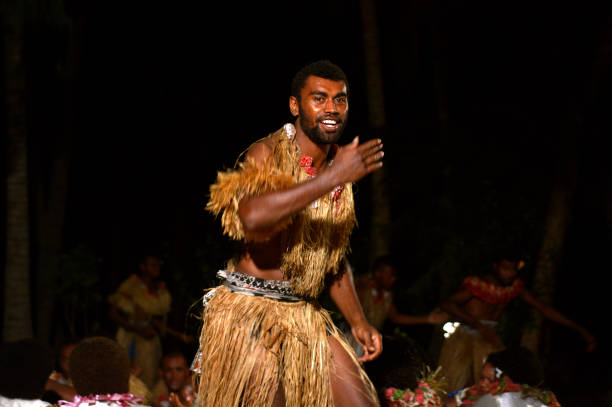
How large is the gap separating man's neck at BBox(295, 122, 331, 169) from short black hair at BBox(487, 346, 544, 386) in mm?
1950

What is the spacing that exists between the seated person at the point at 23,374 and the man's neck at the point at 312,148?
1578 millimetres

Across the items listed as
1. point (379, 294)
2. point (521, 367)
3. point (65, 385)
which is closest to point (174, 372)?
point (65, 385)

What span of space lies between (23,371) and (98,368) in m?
0.38

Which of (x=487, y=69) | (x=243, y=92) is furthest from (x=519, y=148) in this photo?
(x=243, y=92)

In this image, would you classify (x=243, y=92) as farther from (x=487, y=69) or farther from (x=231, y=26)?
(x=487, y=69)

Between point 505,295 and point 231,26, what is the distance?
546 cm

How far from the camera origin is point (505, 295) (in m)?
8.09

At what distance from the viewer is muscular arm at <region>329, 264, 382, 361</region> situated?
11.0 ft

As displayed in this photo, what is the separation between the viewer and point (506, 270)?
8047mm

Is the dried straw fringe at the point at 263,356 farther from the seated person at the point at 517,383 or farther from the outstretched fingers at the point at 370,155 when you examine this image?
the seated person at the point at 517,383

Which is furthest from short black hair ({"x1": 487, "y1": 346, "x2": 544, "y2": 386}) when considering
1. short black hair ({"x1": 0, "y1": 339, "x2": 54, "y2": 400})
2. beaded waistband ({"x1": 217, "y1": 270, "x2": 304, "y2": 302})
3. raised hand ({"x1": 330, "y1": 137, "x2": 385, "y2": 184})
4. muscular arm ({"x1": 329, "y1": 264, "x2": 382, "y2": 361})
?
short black hair ({"x1": 0, "y1": 339, "x2": 54, "y2": 400})

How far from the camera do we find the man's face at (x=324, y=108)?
3.47 m

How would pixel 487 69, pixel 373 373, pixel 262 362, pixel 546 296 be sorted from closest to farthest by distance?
1. pixel 262 362
2. pixel 373 373
3. pixel 546 296
4. pixel 487 69

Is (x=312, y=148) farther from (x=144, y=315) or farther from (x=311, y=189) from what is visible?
(x=144, y=315)
